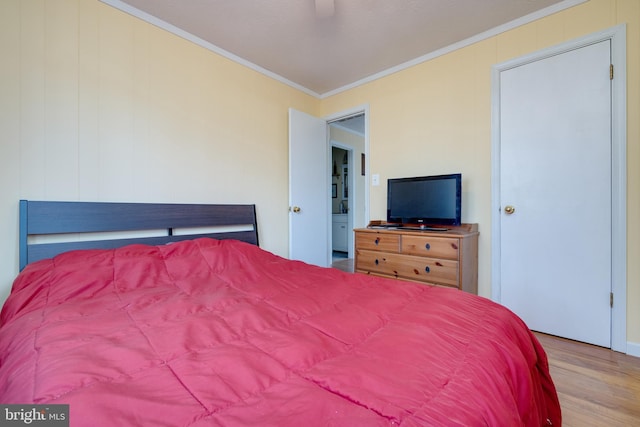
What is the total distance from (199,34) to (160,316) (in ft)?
8.10

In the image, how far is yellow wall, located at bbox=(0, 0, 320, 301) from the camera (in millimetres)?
1662

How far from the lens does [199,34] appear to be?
95.2 inches

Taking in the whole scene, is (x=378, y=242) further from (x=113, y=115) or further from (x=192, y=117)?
(x=113, y=115)

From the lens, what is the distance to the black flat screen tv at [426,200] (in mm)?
2361

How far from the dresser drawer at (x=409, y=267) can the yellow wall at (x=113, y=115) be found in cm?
122

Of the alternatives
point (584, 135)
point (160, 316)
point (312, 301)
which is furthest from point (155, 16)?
point (584, 135)

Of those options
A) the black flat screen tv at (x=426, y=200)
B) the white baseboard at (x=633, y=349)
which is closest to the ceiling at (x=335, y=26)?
the black flat screen tv at (x=426, y=200)

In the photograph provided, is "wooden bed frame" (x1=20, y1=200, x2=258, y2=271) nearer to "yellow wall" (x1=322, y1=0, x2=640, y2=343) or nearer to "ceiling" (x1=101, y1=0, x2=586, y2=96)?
"ceiling" (x1=101, y1=0, x2=586, y2=96)

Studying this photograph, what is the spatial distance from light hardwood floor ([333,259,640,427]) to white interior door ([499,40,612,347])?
0.59 ft

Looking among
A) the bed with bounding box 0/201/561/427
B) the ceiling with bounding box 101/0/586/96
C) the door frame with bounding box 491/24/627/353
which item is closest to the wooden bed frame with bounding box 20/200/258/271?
the bed with bounding box 0/201/561/427

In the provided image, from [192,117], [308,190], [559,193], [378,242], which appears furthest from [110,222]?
[559,193]

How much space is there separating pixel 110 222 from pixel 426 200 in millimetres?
2554

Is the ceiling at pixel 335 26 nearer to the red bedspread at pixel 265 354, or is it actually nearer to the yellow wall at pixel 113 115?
the yellow wall at pixel 113 115

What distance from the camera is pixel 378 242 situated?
8.29ft
